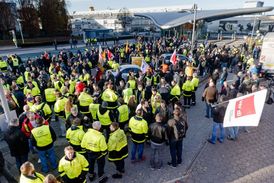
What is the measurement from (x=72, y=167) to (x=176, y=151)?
328cm

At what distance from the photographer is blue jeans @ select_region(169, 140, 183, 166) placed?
6.66m

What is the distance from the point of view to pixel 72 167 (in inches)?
190

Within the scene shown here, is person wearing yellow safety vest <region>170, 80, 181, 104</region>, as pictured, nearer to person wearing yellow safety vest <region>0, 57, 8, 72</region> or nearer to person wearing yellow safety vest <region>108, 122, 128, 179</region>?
person wearing yellow safety vest <region>108, 122, 128, 179</region>

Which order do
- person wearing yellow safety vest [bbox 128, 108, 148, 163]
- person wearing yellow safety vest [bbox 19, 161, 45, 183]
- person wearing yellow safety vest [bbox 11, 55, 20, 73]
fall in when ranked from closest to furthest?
person wearing yellow safety vest [bbox 19, 161, 45, 183], person wearing yellow safety vest [bbox 128, 108, 148, 163], person wearing yellow safety vest [bbox 11, 55, 20, 73]

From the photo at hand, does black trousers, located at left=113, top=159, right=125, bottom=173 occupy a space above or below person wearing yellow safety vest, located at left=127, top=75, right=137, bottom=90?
below

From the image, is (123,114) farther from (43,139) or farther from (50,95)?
(50,95)

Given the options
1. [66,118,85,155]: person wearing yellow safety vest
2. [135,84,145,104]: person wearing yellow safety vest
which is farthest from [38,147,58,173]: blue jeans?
[135,84,145,104]: person wearing yellow safety vest

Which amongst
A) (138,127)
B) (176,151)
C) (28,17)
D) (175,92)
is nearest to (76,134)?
(138,127)

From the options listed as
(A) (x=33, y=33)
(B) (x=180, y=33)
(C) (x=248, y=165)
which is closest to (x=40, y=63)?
(C) (x=248, y=165)

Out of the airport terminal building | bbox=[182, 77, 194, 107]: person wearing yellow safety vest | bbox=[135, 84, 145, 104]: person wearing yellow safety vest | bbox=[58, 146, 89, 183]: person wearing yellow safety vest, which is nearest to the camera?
bbox=[58, 146, 89, 183]: person wearing yellow safety vest

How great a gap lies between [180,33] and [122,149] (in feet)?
152

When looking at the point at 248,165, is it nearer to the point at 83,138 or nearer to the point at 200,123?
the point at 200,123

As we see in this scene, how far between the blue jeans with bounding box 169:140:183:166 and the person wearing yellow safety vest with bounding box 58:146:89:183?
8.81 feet

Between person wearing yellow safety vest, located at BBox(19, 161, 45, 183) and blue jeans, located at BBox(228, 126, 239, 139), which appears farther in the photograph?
blue jeans, located at BBox(228, 126, 239, 139)
